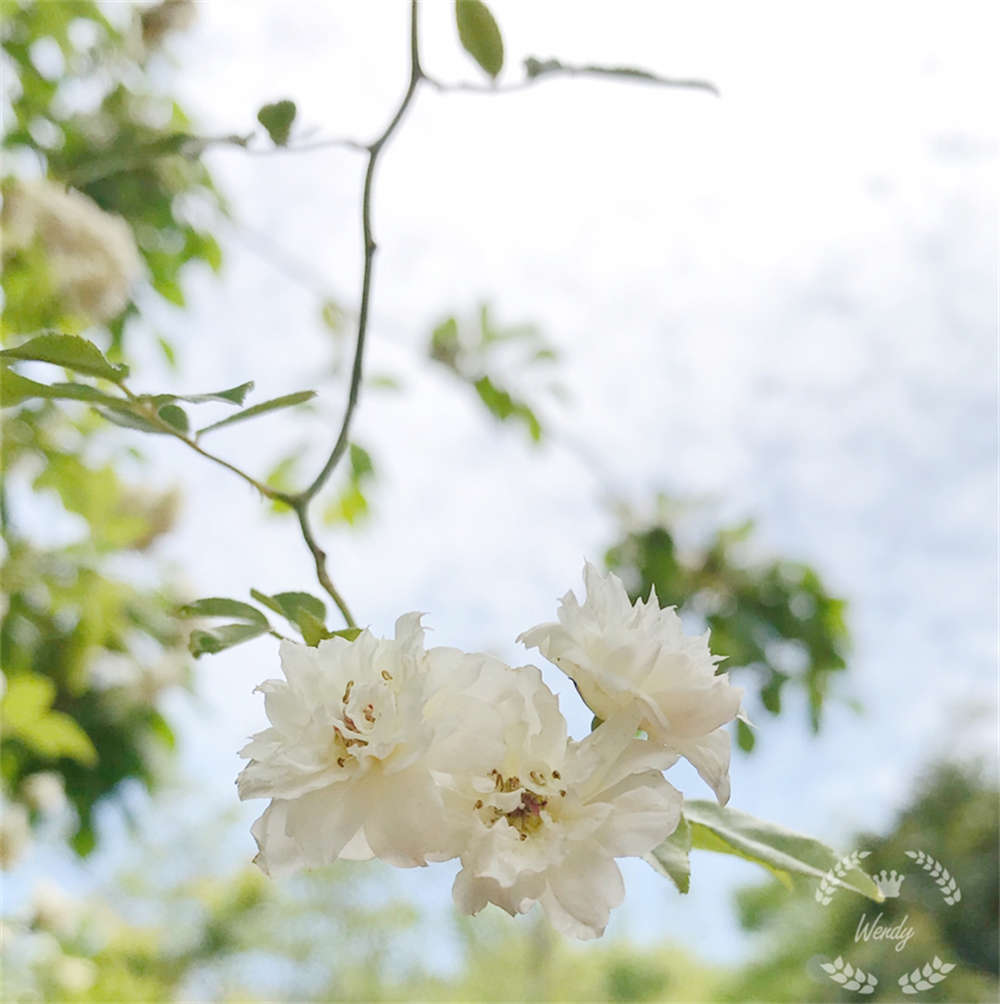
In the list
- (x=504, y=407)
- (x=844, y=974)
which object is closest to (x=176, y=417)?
(x=844, y=974)

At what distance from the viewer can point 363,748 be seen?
0.80 feet

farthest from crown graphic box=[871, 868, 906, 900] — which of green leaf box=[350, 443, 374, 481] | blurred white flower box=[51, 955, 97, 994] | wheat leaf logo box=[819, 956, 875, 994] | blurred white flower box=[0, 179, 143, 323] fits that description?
blurred white flower box=[51, 955, 97, 994]

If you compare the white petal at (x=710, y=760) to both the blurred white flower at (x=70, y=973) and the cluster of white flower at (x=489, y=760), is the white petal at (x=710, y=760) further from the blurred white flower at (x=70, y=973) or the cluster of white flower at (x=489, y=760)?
the blurred white flower at (x=70, y=973)

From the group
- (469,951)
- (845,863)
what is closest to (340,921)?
(469,951)

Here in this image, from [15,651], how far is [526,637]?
888mm

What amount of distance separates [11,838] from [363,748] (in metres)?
1.07

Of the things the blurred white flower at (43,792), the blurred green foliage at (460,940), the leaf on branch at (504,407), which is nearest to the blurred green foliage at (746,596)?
the leaf on branch at (504,407)

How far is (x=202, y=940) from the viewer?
15.5 feet

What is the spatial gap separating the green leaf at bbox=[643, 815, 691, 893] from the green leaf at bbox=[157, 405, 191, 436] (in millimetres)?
211

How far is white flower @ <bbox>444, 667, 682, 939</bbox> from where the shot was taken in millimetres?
239

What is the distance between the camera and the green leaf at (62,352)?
321 mm

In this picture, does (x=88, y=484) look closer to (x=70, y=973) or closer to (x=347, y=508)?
(x=347, y=508)

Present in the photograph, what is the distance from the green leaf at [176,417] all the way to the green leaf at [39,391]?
0.07 ft

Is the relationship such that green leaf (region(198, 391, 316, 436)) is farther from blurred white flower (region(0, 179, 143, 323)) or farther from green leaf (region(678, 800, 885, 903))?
blurred white flower (region(0, 179, 143, 323))
